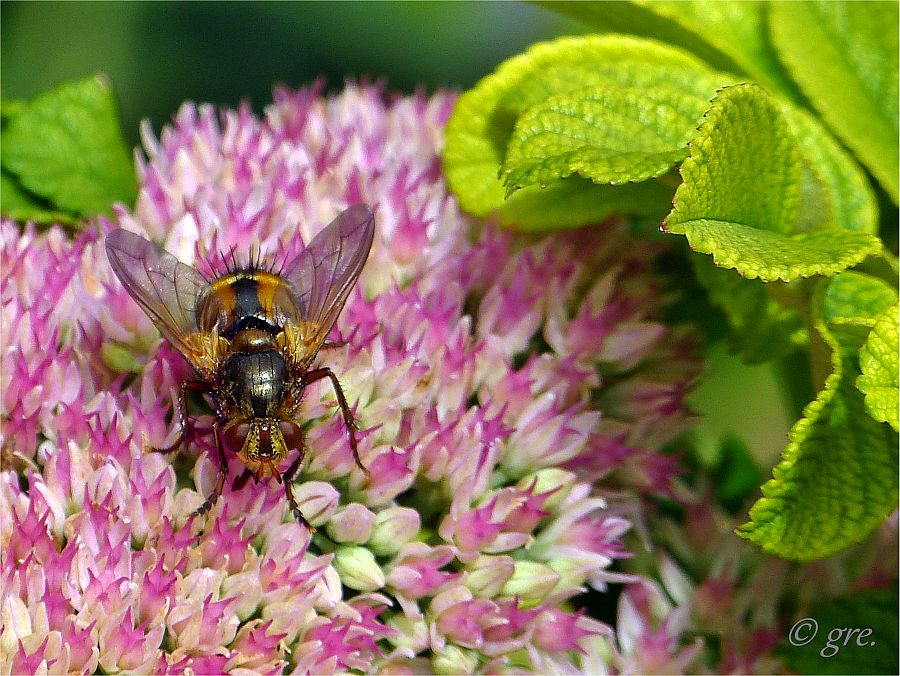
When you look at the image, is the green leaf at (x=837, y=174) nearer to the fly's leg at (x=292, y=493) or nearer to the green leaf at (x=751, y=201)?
the green leaf at (x=751, y=201)

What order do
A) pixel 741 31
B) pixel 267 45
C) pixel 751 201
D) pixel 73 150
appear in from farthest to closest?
pixel 267 45 → pixel 73 150 → pixel 741 31 → pixel 751 201

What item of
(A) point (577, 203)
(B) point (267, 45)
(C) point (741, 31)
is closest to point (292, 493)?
(A) point (577, 203)

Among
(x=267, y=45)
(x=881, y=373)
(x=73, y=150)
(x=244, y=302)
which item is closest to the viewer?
(x=881, y=373)

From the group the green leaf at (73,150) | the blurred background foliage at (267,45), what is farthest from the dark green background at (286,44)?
the green leaf at (73,150)

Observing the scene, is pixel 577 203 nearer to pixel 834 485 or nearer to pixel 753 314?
pixel 753 314

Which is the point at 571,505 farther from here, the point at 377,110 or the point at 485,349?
the point at 377,110

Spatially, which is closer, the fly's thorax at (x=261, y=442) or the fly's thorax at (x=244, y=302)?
the fly's thorax at (x=261, y=442)

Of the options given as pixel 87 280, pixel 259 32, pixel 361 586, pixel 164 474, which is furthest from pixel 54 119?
pixel 259 32
